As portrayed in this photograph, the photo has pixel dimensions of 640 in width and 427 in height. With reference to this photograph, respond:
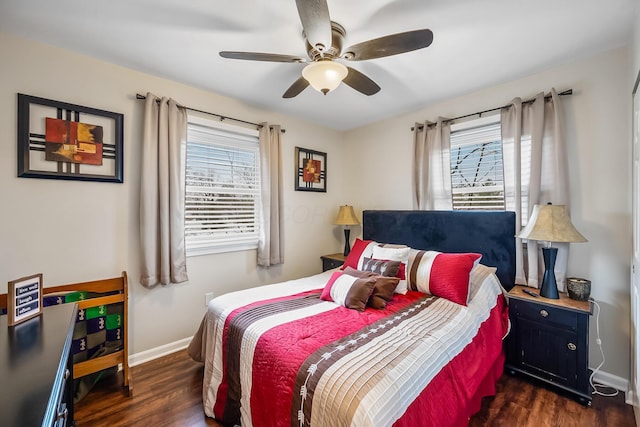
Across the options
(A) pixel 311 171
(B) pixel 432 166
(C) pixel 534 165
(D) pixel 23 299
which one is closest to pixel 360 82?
(B) pixel 432 166

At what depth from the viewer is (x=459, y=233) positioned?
264 cm

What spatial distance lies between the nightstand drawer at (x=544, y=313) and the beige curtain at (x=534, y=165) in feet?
1.12

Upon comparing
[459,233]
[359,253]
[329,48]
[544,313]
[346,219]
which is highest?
[329,48]

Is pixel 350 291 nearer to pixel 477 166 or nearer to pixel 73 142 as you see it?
pixel 477 166

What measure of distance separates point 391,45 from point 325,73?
405mm

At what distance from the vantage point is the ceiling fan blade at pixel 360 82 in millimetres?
1880

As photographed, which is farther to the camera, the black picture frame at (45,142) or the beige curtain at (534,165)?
the beige curtain at (534,165)

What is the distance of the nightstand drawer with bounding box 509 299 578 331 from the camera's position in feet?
6.13

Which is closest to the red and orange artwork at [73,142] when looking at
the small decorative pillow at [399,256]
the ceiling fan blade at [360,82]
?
the ceiling fan blade at [360,82]

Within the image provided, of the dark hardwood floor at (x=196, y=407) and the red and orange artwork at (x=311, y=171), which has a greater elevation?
the red and orange artwork at (x=311, y=171)

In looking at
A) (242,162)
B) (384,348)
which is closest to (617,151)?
(384,348)

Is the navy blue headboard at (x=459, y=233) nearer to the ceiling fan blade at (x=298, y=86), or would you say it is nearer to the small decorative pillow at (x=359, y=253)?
the small decorative pillow at (x=359, y=253)

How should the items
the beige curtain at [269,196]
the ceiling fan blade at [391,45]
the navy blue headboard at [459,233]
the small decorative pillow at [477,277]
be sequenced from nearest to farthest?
the ceiling fan blade at [391,45]
the small decorative pillow at [477,277]
the navy blue headboard at [459,233]
the beige curtain at [269,196]

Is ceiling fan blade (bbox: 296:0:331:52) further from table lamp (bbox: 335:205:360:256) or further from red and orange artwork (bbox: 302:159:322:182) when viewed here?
table lamp (bbox: 335:205:360:256)
